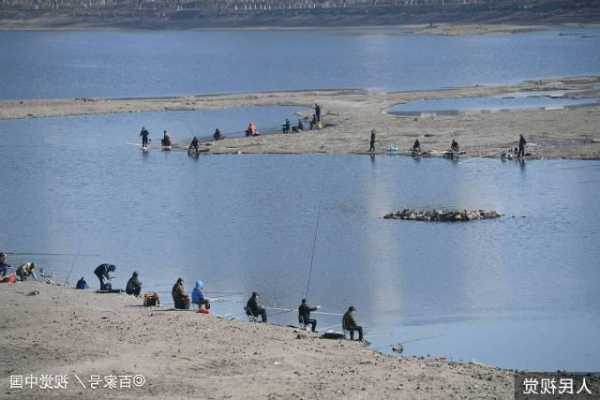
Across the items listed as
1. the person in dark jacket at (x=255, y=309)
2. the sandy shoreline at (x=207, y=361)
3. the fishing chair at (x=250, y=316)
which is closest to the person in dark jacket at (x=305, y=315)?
the sandy shoreline at (x=207, y=361)

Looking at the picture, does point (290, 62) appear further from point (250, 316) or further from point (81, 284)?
point (250, 316)

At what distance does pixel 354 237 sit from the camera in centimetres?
3891

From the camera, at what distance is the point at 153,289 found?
32.9 metres

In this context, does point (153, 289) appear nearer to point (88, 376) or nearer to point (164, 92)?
point (88, 376)

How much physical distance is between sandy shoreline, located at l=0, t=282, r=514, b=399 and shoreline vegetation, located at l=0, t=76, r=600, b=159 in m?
26.5

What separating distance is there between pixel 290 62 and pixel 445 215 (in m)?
89.4

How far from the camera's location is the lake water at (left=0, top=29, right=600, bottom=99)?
96.6m

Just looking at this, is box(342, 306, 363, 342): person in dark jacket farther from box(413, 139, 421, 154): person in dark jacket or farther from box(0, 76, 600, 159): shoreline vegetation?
box(413, 139, 421, 154): person in dark jacket

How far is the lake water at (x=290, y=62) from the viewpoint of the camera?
317 ft

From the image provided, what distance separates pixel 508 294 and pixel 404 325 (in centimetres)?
389

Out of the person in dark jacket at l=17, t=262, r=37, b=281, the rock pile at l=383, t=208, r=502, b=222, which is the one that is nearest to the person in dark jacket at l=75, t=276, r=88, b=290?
the person in dark jacket at l=17, t=262, r=37, b=281

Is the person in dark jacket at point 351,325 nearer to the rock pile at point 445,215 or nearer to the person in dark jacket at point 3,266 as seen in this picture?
the person in dark jacket at point 3,266

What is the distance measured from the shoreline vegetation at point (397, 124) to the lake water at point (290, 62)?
11061 millimetres

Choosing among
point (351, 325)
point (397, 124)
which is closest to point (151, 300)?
point (351, 325)
